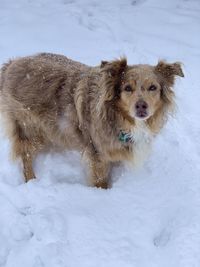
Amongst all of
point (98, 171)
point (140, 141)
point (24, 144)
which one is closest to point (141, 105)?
point (140, 141)

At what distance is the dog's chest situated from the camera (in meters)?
4.22

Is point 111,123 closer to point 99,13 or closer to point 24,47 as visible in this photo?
point 24,47

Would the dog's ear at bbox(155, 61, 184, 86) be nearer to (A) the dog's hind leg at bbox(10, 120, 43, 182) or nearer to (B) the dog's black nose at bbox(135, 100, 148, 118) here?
(B) the dog's black nose at bbox(135, 100, 148, 118)

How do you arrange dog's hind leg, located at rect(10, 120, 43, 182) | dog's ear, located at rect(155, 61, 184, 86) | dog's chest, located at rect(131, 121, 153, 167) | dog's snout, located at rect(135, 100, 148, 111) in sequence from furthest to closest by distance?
dog's hind leg, located at rect(10, 120, 43, 182) → dog's chest, located at rect(131, 121, 153, 167) → dog's ear, located at rect(155, 61, 184, 86) → dog's snout, located at rect(135, 100, 148, 111)

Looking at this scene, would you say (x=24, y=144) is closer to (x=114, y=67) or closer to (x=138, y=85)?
(x=114, y=67)

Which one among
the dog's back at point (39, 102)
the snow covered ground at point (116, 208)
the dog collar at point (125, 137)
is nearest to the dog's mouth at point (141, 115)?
the dog collar at point (125, 137)

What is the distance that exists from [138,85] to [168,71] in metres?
0.39

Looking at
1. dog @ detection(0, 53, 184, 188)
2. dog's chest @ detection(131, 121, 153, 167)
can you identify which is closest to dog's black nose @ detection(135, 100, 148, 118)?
dog @ detection(0, 53, 184, 188)

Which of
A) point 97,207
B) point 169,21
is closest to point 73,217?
point 97,207

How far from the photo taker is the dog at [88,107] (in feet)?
13.1

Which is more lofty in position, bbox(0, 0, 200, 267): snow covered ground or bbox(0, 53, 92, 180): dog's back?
bbox(0, 53, 92, 180): dog's back

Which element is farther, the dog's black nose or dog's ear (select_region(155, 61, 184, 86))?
dog's ear (select_region(155, 61, 184, 86))

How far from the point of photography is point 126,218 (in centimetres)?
413

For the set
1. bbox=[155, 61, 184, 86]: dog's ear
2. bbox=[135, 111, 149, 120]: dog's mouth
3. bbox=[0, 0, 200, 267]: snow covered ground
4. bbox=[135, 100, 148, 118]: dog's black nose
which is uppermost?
bbox=[155, 61, 184, 86]: dog's ear
